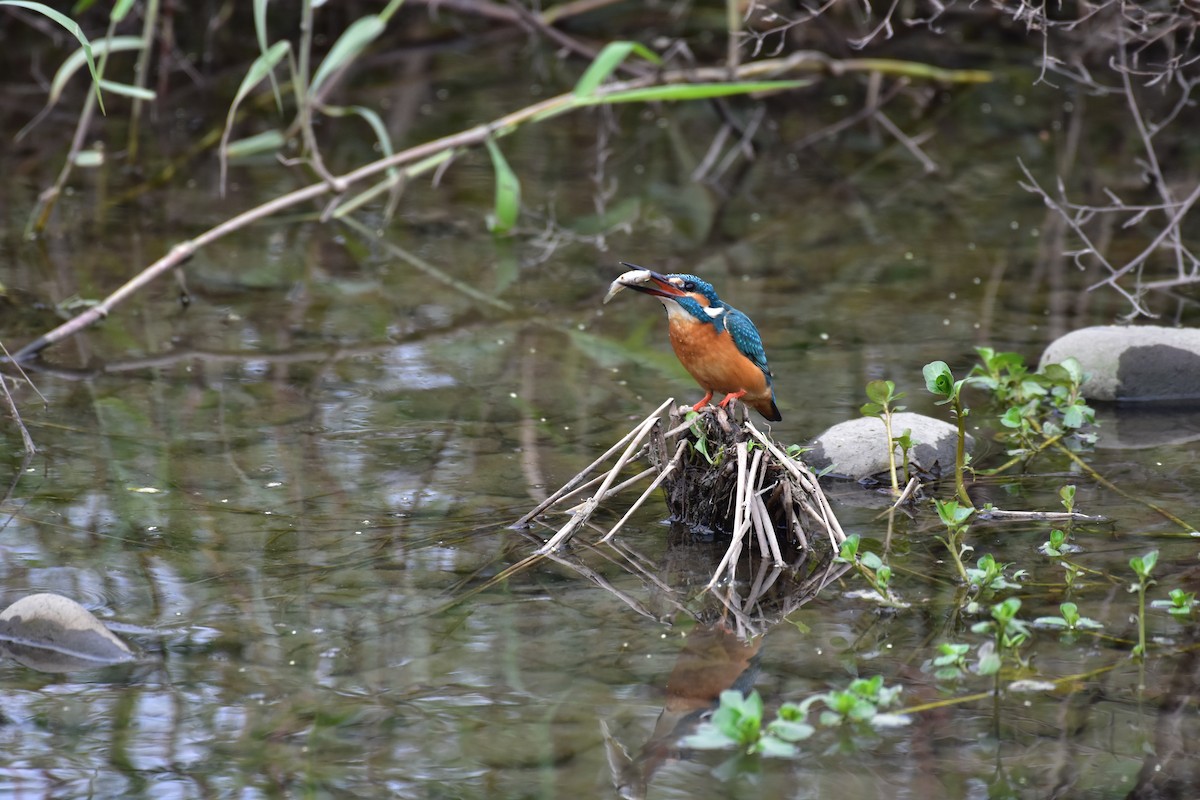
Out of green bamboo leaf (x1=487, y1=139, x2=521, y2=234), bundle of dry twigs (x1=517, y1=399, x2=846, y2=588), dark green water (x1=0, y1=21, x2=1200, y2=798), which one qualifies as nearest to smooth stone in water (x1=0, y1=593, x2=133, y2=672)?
dark green water (x1=0, y1=21, x2=1200, y2=798)

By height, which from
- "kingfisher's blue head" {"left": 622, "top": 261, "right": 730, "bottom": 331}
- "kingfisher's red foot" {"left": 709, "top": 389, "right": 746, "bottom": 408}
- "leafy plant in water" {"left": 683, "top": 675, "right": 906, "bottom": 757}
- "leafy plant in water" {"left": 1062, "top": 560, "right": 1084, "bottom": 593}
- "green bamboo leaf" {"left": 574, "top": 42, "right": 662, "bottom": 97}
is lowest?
"leafy plant in water" {"left": 1062, "top": 560, "right": 1084, "bottom": 593}

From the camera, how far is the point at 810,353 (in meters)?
6.28

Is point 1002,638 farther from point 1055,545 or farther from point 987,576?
point 1055,545

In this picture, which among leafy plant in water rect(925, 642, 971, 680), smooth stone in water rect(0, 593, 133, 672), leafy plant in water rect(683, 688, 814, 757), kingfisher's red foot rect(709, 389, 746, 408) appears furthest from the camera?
kingfisher's red foot rect(709, 389, 746, 408)

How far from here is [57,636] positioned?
145 inches

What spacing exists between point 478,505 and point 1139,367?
281 cm

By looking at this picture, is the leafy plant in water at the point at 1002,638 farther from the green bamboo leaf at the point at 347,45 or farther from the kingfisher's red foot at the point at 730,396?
the green bamboo leaf at the point at 347,45

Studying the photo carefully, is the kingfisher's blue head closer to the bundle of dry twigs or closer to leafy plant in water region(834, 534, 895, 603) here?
the bundle of dry twigs

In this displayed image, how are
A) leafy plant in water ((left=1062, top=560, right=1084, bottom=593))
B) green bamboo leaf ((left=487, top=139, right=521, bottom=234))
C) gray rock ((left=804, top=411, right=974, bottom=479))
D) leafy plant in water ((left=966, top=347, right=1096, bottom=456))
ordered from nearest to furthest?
leafy plant in water ((left=1062, top=560, right=1084, bottom=593)) < gray rock ((left=804, top=411, right=974, bottom=479)) < leafy plant in water ((left=966, top=347, right=1096, bottom=456)) < green bamboo leaf ((left=487, top=139, right=521, bottom=234))

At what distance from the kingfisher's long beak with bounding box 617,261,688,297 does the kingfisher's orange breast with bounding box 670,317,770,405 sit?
94mm

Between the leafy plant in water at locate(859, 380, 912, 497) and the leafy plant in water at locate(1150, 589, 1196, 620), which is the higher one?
the leafy plant in water at locate(859, 380, 912, 497)

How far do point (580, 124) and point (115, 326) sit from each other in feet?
16.6

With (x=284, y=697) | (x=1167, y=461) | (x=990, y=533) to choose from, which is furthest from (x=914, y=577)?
(x=284, y=697)

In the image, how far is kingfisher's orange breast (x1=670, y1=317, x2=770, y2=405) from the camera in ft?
14.8
